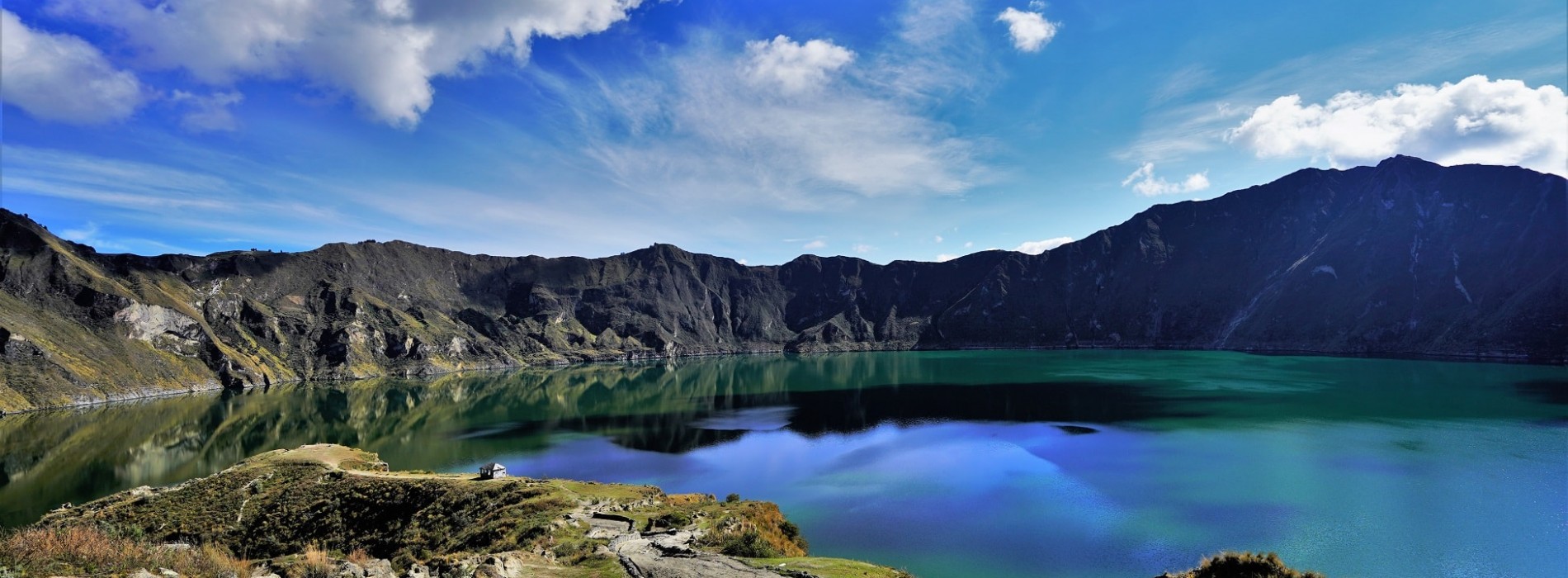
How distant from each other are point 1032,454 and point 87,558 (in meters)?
62.9

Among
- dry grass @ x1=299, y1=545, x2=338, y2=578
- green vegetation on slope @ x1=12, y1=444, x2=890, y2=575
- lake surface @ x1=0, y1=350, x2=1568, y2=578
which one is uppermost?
dry grass @ x1=299, y1=545, x2=338, y2=578

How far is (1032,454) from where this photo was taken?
62.1 meters

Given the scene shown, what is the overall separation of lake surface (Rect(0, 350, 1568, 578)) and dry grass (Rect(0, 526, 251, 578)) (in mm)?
26588

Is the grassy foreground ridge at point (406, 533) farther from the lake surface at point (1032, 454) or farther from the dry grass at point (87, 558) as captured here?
the lake surface at point (1032, 454)

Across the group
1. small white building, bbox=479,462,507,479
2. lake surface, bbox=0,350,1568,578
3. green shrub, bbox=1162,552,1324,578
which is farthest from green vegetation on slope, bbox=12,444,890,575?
green shrub, bbox=1162,552,1324,578

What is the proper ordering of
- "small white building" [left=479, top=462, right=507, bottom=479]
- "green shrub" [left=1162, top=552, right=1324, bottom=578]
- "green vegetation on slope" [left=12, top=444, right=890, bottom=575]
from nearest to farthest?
"green shrub" [left=1162, top=552, right=1324, bottom=578] < "green vegetation on slope" [left=12, top=444, right=890, bottom=575] < "small white building" [left=479, top=462, right=507, bottom=479]

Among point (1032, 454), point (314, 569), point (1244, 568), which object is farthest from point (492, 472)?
point (1032, 454)

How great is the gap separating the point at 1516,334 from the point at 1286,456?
142296 mm

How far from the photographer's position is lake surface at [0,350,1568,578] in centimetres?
3481

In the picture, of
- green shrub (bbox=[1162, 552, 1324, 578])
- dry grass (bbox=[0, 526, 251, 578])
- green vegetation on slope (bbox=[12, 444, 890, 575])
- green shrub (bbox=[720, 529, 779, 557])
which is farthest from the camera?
green vegetation on slope (bbox=[12, 444, 890, 575])

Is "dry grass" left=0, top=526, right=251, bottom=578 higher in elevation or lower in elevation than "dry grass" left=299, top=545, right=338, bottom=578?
higher

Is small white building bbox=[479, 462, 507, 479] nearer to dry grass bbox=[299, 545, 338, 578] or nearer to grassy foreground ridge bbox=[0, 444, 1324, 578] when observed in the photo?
grassy foreground ridge bbox=[0, 444, 1324, 578]

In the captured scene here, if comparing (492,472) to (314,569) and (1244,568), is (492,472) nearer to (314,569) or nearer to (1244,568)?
(314,569)

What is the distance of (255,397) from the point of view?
134 metres
